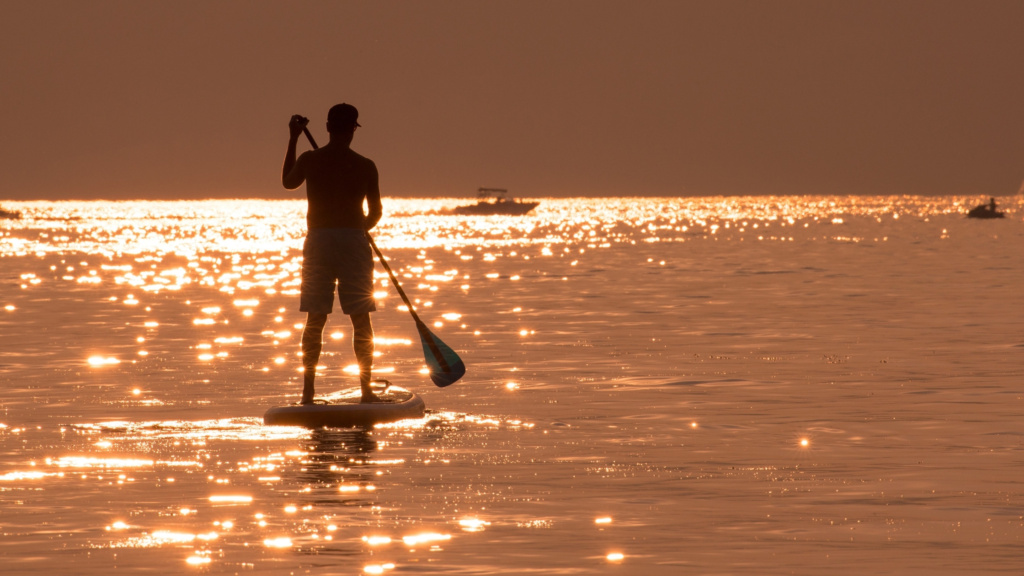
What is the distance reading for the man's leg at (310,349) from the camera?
1210 centimetres

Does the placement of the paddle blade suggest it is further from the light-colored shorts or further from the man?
the light-colored shorts

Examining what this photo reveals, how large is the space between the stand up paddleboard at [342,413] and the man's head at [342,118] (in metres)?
1.99

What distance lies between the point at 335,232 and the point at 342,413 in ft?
4.33

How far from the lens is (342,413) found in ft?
39.2

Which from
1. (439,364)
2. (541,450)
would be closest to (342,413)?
(439,364)

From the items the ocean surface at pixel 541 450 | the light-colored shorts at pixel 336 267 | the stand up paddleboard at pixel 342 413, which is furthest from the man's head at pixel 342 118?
the ocean surface at pixel 541 450

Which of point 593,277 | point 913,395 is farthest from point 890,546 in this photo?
point 593,277

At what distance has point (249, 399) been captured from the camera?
1393 cm

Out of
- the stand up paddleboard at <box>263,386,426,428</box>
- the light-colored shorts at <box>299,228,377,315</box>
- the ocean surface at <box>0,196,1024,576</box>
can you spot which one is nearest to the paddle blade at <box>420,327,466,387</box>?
the ocean surface at <box>0,196,1024,576</box>

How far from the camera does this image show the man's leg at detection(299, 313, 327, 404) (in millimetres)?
12102

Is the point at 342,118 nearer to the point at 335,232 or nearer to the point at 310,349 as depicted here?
the point at 335,232

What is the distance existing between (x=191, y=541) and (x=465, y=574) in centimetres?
143

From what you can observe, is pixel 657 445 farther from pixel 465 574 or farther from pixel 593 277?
pixel 593 277

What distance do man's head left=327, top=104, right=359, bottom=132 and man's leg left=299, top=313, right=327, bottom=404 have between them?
138 centimetres
